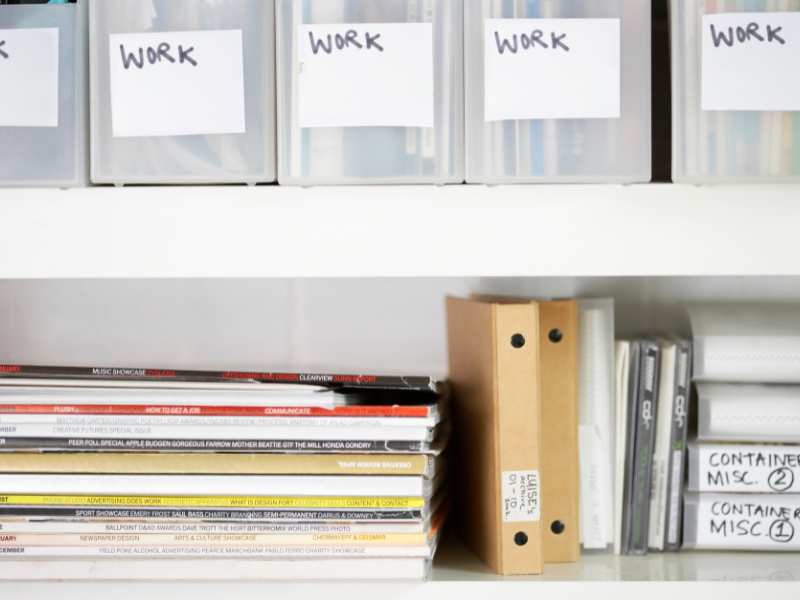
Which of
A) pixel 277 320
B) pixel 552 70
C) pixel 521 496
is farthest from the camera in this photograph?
pixel 277 320

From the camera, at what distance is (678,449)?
945 millimetres

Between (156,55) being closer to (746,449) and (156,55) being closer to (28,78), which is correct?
(28,78)

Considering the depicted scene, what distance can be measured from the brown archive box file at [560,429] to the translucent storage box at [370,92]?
0.21 m

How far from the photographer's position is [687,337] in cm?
106

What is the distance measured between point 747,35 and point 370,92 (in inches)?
12.8

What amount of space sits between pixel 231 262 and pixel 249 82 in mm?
158

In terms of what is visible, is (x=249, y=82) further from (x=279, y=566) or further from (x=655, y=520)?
(x=655, y=520)

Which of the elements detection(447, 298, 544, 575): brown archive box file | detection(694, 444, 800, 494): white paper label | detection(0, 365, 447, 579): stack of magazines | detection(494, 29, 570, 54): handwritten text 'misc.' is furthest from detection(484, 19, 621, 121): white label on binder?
detection(694, 444, 800, 494): white paper label

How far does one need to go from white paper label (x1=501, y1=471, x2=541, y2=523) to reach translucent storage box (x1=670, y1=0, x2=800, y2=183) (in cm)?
31

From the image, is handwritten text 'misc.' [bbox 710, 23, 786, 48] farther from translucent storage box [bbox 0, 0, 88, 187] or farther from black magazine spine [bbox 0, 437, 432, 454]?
translucent storage box [bbox 0, 0, 88, 187]

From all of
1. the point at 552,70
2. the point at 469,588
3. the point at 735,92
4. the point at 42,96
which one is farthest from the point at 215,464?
the point at 735,92

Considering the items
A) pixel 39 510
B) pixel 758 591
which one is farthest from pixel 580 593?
pixel 39 510

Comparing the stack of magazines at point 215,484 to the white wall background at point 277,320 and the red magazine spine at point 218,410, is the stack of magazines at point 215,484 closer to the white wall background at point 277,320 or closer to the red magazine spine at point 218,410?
the red magazine spine at point 218,410

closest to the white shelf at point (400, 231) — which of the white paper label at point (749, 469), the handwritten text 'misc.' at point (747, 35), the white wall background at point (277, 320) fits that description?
the handwritten text 'misc.' at point (747, 35)
